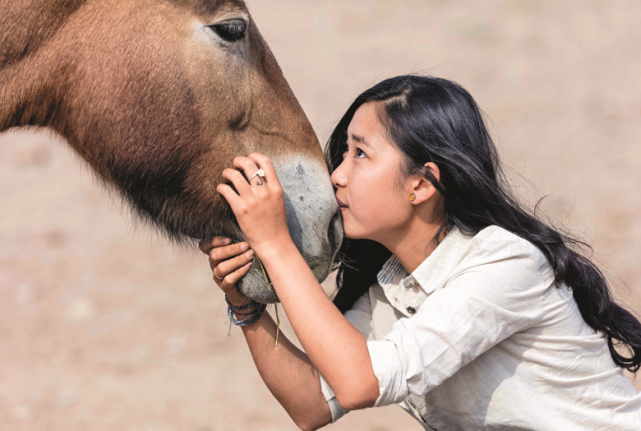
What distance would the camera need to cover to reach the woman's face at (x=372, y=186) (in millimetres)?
1683

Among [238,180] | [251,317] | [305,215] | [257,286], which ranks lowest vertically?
[251,317]

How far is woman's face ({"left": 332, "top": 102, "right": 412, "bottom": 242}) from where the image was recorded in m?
1.68

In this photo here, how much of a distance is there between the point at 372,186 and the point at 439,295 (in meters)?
0.39

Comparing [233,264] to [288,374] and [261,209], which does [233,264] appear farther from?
[288,374]

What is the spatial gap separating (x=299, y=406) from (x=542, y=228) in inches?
38.6

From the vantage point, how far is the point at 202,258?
223 inches

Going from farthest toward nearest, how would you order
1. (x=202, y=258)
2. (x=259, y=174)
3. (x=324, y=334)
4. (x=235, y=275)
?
(x=202, y=258) → (x=235, y=275) → (x=259, y=174) → (x=324, y=334)

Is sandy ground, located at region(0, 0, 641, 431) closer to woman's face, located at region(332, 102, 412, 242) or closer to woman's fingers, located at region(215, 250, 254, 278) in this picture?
woman's fingers, located at region(215, 250, 254, 278)

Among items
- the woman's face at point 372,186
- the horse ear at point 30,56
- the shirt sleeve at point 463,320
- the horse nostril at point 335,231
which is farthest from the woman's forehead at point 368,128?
the horse ear at point 30,56

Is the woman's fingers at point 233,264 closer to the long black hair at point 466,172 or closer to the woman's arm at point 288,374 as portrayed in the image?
the woman's arm at point 288,374

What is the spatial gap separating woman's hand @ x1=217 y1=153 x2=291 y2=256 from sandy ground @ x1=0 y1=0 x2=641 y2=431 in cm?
56

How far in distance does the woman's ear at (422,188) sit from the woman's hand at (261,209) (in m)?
0.43

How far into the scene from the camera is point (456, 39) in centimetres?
967

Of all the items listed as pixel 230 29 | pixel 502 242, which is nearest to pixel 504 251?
pixel 502 242
